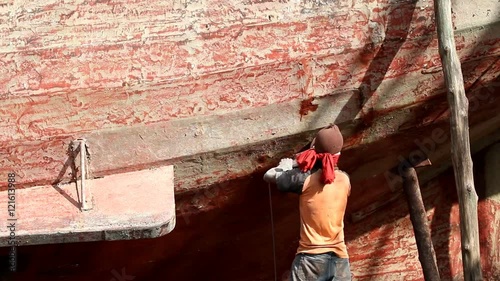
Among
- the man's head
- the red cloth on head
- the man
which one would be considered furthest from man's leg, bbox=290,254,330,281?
the man's head

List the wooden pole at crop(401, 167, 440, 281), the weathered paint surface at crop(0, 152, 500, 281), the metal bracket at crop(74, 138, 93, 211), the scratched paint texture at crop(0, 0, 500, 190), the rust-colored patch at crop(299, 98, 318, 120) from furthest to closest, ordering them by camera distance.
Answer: the wooden pole at crop(401, 167, 440, 281), the weathered paint surface at crop(0, 152, 500, 281), the rust-colored patch at crop(299, 98, 318, 120), the scratched paint texture at crop(0, 0, 500, 190), the metal bracket at crop(74, 138, 93, 211)

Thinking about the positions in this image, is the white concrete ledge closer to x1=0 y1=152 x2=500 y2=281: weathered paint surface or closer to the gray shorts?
x1=0 y1=152 x2=500 y2=281: weathered paint surface

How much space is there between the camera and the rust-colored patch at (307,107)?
493 centimetres

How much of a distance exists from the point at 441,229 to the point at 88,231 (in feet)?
9.63

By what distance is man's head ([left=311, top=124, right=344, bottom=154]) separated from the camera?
4.60 meters

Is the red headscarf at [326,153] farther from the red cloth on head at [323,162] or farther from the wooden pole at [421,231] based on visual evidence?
the wooden pole at [421,231]

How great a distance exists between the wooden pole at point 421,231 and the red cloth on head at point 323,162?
43.0 inches

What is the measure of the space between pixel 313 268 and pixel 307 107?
98 centimetres

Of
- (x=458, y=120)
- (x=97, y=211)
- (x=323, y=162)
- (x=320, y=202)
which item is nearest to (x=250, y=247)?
(x=320, y=202)

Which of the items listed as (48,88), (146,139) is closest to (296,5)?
(146,139)

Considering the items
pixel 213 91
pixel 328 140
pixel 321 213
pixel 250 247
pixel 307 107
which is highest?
pixel 213 91

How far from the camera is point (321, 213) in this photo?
466 centimetres

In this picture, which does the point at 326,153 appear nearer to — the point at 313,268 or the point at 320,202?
the point at 320,202

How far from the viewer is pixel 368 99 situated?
504 centimetres
